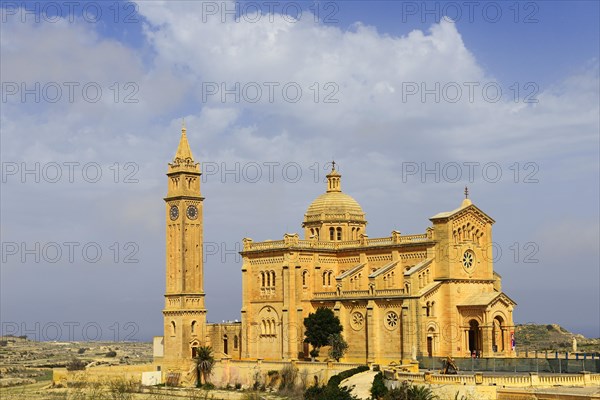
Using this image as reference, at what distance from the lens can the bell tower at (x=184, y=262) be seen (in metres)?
87.1

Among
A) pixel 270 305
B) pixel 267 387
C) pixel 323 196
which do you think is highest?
pixel 323 196

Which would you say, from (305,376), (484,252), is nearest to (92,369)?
(305,376)

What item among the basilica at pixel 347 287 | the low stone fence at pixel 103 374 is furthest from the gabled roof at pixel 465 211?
the low stone fence at pixel 103 374

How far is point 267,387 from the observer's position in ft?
257

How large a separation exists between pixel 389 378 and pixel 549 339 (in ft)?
181

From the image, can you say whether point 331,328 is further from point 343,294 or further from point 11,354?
point 11,354

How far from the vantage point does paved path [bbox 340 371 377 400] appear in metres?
64.3

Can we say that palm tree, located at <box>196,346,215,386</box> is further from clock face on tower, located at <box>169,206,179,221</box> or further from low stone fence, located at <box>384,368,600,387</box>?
low stone fence, located at <box>384,368,600,387</box>

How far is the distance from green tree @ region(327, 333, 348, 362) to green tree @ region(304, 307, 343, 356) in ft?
1.64

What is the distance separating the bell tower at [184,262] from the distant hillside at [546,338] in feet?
116

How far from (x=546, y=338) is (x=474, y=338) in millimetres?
38179

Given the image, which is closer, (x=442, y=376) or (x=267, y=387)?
(x=442, y=376)

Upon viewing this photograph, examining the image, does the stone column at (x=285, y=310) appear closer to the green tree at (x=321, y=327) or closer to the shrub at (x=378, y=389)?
the green tree at (x=321, y=327)

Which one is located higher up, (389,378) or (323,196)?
(323,196)
